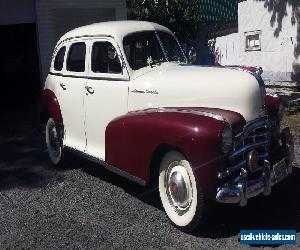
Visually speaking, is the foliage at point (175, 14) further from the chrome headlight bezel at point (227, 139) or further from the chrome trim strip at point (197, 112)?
the chrome headlight bezel at point (227, 139)

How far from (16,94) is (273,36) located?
9531 millimetres

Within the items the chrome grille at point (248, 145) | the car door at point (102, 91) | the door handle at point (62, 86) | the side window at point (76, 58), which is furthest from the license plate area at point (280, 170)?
the door handle at point (62, 86)

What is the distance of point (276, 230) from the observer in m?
4.57

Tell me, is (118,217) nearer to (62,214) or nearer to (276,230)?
(62,214)

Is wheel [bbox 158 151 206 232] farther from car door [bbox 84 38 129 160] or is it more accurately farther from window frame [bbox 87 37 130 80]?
window frame [bbox 87 37 130 80]

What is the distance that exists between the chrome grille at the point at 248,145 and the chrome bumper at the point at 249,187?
115 millimetres

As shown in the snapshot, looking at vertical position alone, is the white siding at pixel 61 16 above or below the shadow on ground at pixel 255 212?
above

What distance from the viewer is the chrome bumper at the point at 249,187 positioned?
4309mm

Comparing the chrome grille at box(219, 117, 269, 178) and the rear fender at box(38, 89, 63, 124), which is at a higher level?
the rear fender at box(38, 89, 63, 124)

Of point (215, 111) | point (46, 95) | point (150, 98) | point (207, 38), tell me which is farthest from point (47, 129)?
point (207, 38)

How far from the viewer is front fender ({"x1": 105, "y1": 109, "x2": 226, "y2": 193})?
14.2 feet

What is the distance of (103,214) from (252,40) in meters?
12.1

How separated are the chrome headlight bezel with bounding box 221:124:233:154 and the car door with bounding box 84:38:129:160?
164cm

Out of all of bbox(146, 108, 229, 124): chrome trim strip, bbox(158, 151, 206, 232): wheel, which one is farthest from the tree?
bbox(158, 151, 206, 232): wheel
